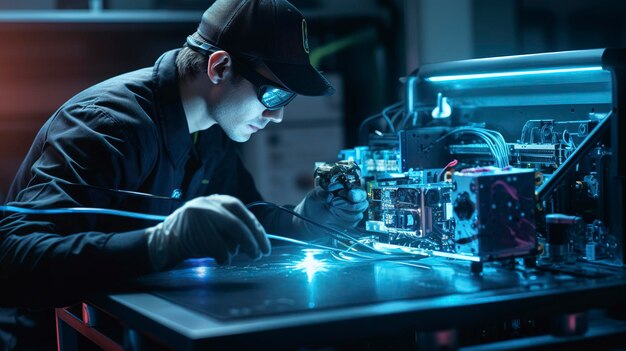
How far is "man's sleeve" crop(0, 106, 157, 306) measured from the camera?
4.21 ft

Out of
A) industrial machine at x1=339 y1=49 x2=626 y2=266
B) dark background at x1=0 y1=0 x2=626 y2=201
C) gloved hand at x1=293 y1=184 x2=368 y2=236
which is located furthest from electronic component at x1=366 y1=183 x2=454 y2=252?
dark background at x1=0 y1=0 x2=626 y2=201

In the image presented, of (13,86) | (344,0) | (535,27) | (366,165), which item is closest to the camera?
(366,165)

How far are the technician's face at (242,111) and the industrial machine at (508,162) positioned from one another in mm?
279

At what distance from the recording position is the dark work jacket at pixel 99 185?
1.29 meters

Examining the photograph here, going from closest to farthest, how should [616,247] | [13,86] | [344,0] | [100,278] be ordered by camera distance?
1. [100,278]
2. [616,247]
3. [13,86]
4. [344,0]

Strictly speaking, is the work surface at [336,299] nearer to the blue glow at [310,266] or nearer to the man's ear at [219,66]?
the blue glow at [310,266]

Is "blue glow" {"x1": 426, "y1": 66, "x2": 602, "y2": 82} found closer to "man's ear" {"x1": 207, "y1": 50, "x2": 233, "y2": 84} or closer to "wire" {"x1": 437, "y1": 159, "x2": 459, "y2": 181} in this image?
"wire" {"x1": 437, "y1": 159, "x2": 459, "y2": 181}

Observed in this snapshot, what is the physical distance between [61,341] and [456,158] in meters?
0.95

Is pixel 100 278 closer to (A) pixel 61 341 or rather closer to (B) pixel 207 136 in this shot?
(A) pixel 61 341

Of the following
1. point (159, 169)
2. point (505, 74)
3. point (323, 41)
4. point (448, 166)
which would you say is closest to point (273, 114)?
point (159, 169)

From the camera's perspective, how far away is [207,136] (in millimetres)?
1995

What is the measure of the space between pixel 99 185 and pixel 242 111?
0.43 metres

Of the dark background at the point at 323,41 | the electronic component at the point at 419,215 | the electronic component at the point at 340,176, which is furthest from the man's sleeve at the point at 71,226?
the dark background at the point at 323,41

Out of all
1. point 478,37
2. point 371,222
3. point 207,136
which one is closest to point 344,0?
point 478,37
